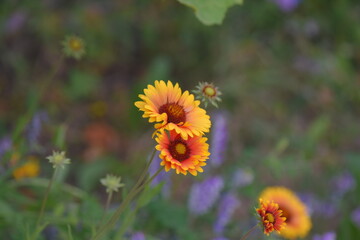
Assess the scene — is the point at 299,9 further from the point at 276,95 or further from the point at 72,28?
the point at 72,28

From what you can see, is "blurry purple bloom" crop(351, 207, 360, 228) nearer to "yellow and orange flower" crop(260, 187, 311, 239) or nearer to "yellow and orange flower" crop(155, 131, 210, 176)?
"yellow and orange flower" crop(260, 187, 311, 239)


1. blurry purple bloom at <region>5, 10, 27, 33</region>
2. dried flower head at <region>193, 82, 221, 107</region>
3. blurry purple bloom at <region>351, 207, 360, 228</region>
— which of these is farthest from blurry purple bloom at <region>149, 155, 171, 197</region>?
blurry purple bloom at <region>5, 10, 27, 33</region>

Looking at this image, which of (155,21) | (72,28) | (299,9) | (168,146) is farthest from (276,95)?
(168,146)

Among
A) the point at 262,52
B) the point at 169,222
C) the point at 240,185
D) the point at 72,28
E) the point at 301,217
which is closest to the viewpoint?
the point at 301,217

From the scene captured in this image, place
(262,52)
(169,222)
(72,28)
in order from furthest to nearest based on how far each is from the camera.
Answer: (262,52) < (72,28) < (169,222)

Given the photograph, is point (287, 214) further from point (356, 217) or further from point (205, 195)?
point (356, 217)

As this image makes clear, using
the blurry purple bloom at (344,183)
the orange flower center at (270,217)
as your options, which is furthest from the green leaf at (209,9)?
the blurry purple bloom at (344,183)
